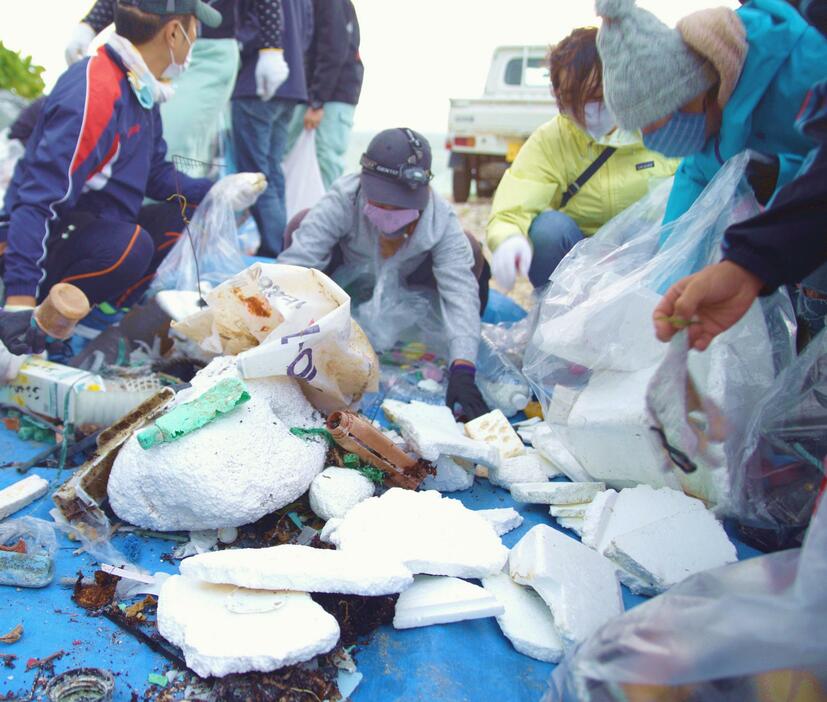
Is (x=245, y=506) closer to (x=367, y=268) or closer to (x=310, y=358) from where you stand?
(x=310, y=358)

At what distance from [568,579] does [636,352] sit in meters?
0.69

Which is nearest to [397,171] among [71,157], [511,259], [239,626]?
[511,259]

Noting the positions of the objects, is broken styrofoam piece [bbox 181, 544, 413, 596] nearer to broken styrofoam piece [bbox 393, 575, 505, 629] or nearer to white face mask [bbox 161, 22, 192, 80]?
broken styrofoam piece [bbox 393, 575, 505, 629]

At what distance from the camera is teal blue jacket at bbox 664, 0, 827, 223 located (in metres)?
1.45

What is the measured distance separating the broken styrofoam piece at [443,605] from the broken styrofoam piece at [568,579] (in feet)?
0.36

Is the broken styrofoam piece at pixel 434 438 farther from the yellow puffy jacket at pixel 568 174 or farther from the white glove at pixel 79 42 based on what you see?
the white glove at pixel 79 42

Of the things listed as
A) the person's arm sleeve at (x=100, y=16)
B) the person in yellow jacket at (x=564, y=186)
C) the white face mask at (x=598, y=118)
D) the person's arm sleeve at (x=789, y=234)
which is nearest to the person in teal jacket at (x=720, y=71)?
the person's arm sleeve at (x=789, y=234)

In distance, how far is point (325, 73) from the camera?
14.0ft

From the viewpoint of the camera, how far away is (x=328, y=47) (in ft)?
13.8

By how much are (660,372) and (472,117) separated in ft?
22.5

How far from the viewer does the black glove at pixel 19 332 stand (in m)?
1.93

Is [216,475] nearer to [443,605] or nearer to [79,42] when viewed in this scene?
[443,605]

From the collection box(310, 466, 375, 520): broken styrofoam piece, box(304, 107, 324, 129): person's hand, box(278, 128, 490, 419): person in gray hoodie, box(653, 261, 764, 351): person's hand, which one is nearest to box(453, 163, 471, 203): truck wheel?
box(304, 107, 324, 129): person's hand

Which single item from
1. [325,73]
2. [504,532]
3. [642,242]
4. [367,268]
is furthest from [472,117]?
[504,532]
